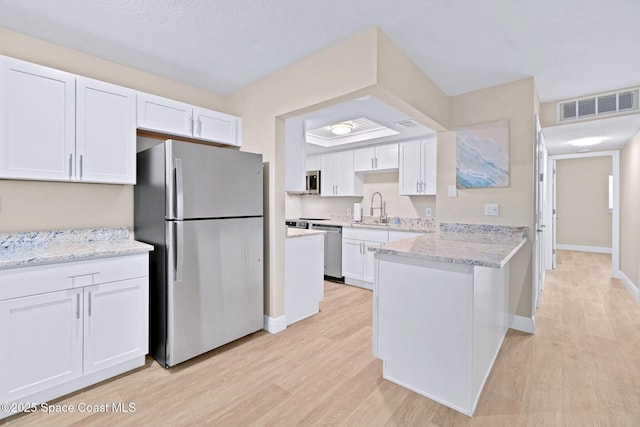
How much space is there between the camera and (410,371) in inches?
75.9

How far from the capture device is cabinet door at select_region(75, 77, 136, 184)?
2.16m

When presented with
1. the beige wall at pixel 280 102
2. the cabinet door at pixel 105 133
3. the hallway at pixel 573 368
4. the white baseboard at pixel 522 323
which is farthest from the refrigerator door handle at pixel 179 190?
the white baseboard at pixel 522 323

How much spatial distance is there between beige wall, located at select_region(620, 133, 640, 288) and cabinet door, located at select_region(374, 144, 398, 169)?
116 inches

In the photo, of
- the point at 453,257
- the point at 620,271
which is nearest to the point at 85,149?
the point at 453,257

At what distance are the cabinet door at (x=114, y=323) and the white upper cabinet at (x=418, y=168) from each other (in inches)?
140

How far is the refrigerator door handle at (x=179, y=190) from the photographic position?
2180 millimetres

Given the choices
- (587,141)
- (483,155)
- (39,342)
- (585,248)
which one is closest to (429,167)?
(483,155)

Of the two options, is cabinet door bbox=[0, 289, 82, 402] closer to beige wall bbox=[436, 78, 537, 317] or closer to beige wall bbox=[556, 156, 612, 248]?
beige wall bbox=[436, 78, 537, 317]

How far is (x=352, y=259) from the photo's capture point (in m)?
4.41

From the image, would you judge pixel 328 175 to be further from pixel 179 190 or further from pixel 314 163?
pixel 179 190

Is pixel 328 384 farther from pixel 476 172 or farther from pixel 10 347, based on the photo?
pixel 476 172

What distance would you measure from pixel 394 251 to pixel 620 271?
4976 millimetres

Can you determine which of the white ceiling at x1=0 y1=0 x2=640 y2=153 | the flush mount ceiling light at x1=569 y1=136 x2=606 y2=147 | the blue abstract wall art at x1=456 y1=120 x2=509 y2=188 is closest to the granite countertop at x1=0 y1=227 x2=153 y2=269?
the white ceiling at x1=0 y1=0 x2=640 y2=153

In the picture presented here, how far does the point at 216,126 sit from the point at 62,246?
5.27 ft
